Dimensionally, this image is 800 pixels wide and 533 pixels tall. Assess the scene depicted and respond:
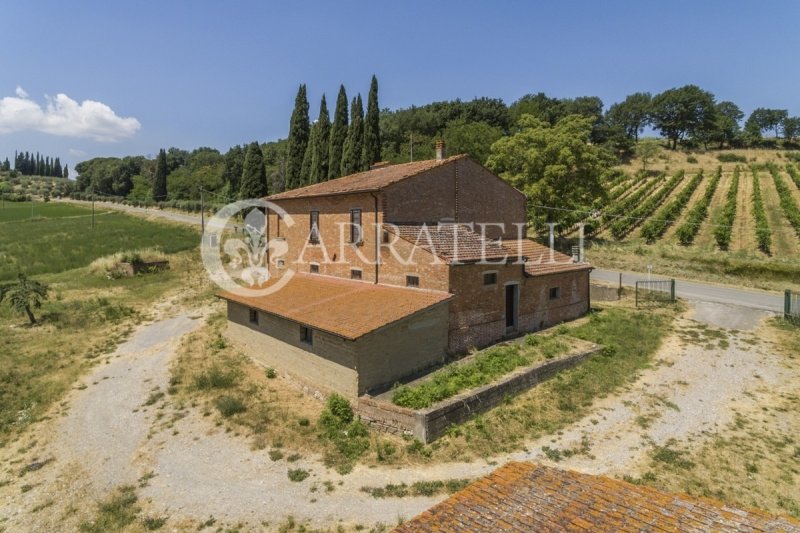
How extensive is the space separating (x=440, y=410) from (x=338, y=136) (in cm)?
4069

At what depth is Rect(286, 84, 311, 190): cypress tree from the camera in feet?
166

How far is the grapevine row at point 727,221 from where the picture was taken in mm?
38031

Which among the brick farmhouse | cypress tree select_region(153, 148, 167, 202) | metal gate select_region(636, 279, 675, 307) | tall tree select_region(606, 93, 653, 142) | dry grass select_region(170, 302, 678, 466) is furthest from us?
tall tree select_region(606, 93, 653, 142)

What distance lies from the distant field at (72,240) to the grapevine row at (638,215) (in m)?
42.9

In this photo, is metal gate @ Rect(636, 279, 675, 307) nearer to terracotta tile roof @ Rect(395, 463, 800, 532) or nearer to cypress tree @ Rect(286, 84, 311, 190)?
terracotta tile roof @ Rect(395, 463, 800, 532)

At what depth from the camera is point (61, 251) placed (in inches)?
1576

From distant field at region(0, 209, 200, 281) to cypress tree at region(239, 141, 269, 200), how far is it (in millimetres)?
8087

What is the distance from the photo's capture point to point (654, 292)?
2594cm

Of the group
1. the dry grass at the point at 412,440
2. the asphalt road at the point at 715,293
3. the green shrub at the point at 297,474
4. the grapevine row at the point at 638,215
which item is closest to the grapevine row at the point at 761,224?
the grapevine row at the point at 638,215

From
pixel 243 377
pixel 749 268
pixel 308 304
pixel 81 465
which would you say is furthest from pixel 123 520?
pixel 749 268

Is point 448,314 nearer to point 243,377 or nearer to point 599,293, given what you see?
point 243,377

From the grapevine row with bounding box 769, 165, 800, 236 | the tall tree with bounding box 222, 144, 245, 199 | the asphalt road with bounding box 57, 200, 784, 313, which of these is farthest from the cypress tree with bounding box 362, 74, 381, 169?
the tall tree with bounding box 222, 144, 245, 199

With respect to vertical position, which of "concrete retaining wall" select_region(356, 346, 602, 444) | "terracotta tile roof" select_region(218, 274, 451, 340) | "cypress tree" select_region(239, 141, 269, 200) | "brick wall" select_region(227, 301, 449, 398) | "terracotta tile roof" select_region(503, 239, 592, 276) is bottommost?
"concrete retaining wall" select_region(356, 346, 602, 444)

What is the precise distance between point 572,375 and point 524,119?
93.6ft
